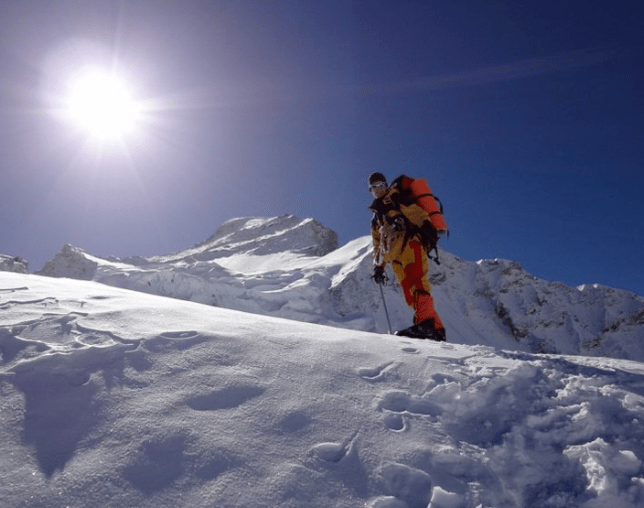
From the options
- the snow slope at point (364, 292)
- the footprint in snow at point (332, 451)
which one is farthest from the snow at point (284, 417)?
the snow slope at point (364, 292)

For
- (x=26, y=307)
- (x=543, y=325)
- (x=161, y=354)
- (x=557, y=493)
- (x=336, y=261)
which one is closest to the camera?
(x=557, y=493)

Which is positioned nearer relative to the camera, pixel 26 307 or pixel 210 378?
pixel 210 378

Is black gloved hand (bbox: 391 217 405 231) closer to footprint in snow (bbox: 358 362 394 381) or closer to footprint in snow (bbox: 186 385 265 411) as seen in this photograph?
footprint in snow (bbox: 358 362 394 381)

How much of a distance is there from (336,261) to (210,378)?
20633 mm

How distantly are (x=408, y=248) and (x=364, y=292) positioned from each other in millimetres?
13936

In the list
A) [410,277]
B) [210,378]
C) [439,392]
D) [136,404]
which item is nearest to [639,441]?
[439,392]

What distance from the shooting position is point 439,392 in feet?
7.19

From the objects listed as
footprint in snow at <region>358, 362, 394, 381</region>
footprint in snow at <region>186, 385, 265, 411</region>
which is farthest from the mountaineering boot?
footprint in snow at <region>186, 385, 265, 411</region>

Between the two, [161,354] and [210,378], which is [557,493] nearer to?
[210,378]

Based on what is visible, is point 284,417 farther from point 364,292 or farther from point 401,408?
point 364,292

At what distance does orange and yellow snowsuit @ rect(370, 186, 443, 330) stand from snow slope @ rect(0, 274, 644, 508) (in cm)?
240

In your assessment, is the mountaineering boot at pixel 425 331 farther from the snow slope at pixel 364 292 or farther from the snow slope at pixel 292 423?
the snow slope at pixel 364 292

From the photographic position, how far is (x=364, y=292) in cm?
1914

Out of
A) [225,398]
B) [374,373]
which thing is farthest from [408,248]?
[225,398]
